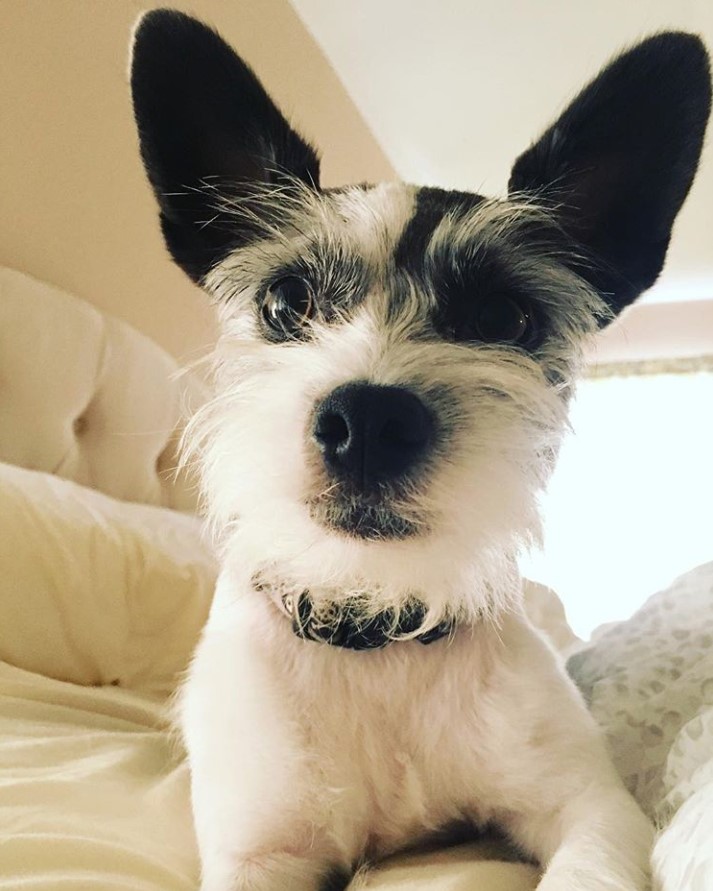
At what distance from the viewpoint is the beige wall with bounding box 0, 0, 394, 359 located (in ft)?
5.31

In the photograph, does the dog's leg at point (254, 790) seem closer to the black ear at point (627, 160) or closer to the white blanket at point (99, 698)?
the white blanket at point (99, 698)

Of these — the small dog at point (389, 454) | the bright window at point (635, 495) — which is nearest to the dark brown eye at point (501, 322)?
the small dog at point (389, 454)

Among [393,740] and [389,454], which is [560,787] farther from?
[389,454]

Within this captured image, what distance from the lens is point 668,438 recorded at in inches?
206

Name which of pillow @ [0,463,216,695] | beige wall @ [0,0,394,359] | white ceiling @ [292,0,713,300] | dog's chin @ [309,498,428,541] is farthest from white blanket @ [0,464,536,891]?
white ceiling @ [292,0,713,300]

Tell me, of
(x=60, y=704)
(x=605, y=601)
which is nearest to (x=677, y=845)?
(x=60, y=704)

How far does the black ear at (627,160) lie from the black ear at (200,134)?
34 centimetres

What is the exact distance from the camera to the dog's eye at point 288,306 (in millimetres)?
990

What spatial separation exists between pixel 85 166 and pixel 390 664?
4.80ft

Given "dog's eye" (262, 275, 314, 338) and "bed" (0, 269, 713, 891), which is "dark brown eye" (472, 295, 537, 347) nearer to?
"dog's eye" (262, 275, 314, 338)

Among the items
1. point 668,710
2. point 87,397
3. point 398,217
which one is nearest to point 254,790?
point 668,710

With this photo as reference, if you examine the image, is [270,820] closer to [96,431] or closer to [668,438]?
[96,431]

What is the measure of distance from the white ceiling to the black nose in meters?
2.01

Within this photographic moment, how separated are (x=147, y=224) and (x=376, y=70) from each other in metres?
1.45
